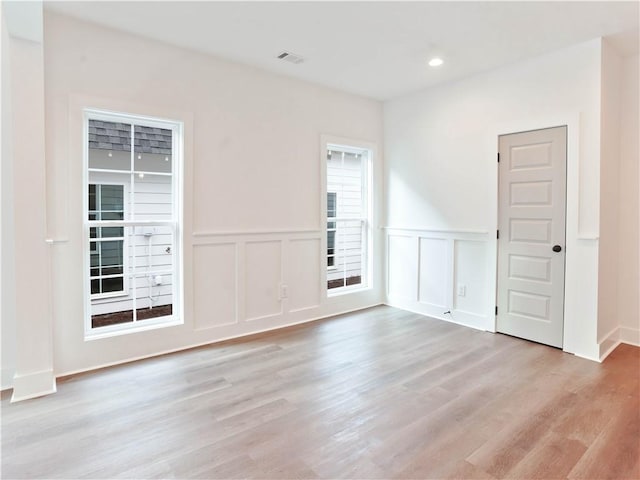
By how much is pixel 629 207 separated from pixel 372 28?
3.00 m

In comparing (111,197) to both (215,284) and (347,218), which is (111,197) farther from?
(347,218)

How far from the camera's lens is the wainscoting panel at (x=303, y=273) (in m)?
4.32

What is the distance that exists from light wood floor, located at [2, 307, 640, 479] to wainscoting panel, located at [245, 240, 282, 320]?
0.61m

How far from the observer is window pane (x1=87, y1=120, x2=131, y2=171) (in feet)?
10.4

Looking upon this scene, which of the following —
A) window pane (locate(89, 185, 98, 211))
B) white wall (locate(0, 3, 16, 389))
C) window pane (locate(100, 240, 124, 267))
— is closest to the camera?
white wall (locate(0, 3, 16, 389))

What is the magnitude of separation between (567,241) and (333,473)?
293cm

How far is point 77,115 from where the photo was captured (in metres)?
2.96

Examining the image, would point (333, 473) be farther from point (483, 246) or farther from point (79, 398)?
point (483, 246)

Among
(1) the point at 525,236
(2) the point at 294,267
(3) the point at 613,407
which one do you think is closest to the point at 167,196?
(2) the point at 294,267

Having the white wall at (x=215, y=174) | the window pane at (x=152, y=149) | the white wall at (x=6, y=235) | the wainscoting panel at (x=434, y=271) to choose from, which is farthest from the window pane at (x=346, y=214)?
the white wall at (x=6, y=235)

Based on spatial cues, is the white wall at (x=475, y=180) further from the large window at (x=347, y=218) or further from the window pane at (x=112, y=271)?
the window pane at (x=112, y=271)

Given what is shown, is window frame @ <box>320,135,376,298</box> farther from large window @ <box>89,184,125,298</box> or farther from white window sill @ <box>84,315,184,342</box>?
large window @ <box>89,184,125,298</box>

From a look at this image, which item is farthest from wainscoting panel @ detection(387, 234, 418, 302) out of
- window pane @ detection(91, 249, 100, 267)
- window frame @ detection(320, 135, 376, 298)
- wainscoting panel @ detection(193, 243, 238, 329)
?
window pane @ detection(91, 249, 100, 267)

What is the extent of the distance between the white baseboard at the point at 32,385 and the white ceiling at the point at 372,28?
2661 millimetres
